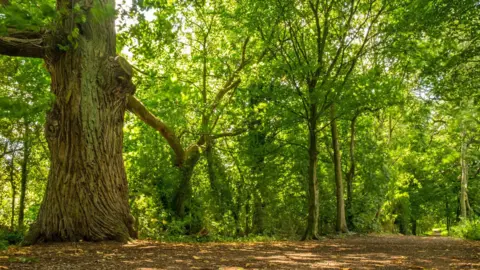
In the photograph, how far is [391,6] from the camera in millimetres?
14211

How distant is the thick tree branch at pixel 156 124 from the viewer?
13180mm

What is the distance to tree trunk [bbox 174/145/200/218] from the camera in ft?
50.8

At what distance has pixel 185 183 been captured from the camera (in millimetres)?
15531

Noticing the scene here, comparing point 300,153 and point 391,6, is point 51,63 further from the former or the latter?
point 300,153

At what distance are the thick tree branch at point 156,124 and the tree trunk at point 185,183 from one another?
0.27 metres

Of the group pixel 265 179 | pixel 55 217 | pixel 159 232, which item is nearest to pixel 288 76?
pixel 265 179

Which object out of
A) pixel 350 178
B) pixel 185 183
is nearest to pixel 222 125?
pixel 185 183

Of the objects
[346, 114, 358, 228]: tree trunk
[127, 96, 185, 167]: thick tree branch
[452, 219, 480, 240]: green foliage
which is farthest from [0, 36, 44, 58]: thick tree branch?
[346, 114, 358, 228]: tree trunk

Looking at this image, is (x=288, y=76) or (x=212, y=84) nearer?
(x=288, y=76)

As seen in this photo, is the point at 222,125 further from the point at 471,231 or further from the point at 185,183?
the point at 471,231

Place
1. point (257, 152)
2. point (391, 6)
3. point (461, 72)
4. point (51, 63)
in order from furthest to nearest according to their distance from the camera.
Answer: point (257, 152)
point (391, 6)
point (461, 72)
point (51, 63)

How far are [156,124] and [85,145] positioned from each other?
20.4 feet

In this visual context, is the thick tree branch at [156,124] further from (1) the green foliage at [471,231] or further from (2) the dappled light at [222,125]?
(1) the green foliage at [471,231]

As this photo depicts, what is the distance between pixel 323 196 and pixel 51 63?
55.0ft
